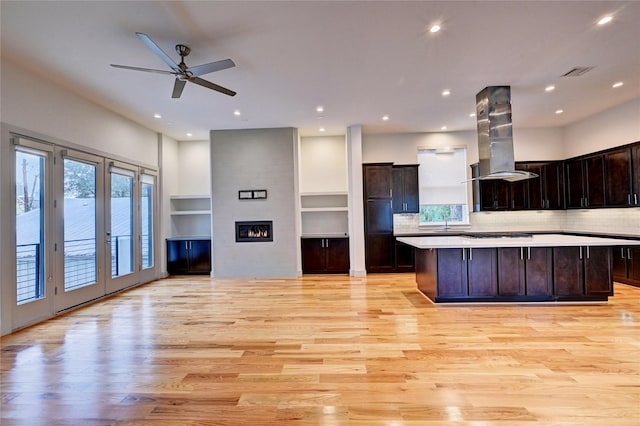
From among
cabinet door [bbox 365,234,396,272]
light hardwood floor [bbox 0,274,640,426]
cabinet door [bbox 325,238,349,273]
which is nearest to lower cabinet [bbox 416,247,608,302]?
light hardwood floor [bbox 0,274,640,426]

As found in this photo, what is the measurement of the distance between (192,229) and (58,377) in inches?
205

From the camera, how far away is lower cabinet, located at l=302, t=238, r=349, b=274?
22.7 ft

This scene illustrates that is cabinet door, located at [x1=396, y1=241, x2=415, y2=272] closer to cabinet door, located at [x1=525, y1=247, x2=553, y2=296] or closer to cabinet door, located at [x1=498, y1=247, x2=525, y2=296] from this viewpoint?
cabinet door, located at [x1=498, y1=247, x2=525, y2=296]

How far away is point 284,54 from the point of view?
3.61 m

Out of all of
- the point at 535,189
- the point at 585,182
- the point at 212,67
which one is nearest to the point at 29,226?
the point at 212,67

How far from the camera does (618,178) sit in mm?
5555

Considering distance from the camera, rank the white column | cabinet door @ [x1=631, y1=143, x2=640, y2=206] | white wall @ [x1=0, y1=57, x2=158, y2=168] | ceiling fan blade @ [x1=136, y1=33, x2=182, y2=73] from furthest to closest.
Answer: the white column → cabinet door @ [x1=631, y1=143, x2=640, y2=206] → white wall @ [x1=0, y1=57, x2=158, y2=168] → ceiling fan blade @ [x1=136, y1=33, x2=182, y2=73]

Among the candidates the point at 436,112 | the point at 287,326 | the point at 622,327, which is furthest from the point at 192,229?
the point at 622,327

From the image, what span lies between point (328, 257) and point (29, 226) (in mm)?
5096

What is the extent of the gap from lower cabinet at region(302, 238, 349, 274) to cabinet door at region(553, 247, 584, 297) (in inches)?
151

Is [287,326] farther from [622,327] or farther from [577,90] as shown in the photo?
[577,90]

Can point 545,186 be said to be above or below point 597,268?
above

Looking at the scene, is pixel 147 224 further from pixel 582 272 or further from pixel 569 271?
pixel 582 272

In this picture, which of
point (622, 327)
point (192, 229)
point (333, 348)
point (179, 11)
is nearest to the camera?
point (179, 11)
